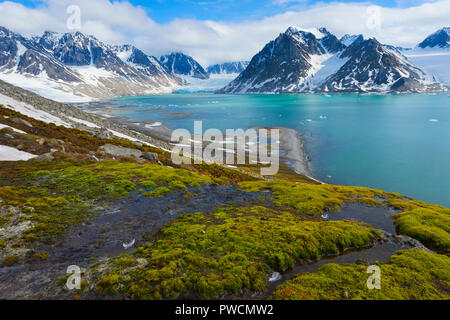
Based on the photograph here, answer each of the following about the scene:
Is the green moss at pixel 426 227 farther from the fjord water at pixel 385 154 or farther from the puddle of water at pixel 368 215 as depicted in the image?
the fjord water at pixel 385 154

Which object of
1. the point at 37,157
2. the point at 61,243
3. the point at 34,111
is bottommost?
the point at 61,243

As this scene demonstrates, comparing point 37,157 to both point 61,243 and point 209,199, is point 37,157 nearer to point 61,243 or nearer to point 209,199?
point 61,243

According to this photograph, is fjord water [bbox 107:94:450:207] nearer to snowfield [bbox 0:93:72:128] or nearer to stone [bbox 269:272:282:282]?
stone [bbox 269:272:282:282]

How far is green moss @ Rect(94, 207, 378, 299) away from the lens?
11.7 meters

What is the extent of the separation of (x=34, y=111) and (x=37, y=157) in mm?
35008

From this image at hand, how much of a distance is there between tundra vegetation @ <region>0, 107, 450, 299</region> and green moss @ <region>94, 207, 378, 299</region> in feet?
0.19

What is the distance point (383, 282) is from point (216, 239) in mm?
9706

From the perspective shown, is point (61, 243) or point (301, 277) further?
point (61, 243)

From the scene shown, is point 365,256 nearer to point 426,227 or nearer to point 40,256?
point 426,227

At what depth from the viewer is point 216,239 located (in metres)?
15.9

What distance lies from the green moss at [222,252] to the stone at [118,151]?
2451cm

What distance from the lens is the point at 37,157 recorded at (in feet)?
97.7

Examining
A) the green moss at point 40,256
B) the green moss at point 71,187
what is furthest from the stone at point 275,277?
the green moss at point 71,187
